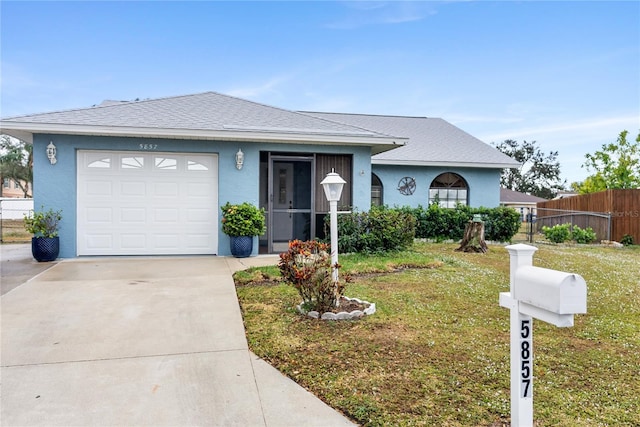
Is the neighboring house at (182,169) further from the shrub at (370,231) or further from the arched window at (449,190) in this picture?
the arched window at (449,190)

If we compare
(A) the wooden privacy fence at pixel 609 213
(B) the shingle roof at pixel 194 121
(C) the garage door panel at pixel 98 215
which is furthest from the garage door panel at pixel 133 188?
(A) the wooden privacy fence at pixel 609 213

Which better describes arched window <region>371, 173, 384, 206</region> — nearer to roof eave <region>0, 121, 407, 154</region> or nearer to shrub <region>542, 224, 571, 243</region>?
roof eave <region>0, 121, 407, 154</region>

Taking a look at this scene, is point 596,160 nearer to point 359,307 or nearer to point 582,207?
point 582,207

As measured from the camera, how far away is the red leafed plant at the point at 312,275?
175 inches

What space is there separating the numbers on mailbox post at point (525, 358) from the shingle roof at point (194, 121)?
7.42 meters

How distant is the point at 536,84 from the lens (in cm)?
1538

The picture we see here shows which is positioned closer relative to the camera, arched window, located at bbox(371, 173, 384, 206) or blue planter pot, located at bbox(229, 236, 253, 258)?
blue planter pot, located at bbox(229, 236, 253, 258)

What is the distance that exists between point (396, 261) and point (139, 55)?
11.6 metres

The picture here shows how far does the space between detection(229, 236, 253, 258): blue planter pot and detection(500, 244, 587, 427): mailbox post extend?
278 inches

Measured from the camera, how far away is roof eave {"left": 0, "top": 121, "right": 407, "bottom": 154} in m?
7.91

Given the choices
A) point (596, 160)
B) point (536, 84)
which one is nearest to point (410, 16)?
point (536, 84)

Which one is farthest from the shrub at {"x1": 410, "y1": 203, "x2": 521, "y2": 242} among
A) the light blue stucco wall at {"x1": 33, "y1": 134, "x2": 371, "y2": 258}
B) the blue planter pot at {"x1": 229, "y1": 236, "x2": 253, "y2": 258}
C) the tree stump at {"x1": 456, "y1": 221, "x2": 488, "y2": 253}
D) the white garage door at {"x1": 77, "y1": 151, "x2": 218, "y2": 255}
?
the white garage door at {"x1": 77, "y1": 151, "x2": 218, "y2": 255}

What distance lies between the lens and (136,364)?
A: 335cm

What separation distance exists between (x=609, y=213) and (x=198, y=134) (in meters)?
13.6
